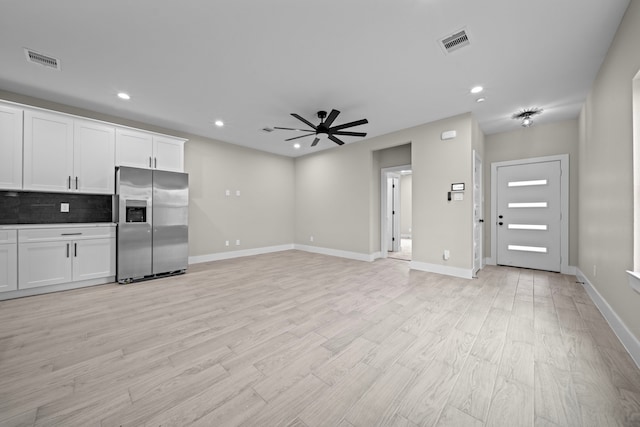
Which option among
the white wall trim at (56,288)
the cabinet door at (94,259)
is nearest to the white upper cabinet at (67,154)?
the cabinet door at (94,259)

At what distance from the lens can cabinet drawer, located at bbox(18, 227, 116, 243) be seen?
129 inches

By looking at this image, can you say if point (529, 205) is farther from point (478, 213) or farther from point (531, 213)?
point (478, 213)

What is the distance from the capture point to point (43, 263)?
337 cm

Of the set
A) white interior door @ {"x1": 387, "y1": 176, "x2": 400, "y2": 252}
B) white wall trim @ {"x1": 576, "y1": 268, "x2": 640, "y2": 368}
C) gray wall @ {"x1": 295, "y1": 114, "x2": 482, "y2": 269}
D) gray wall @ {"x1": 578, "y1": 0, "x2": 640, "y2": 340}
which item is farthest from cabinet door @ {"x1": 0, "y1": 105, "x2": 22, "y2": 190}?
white interior door @ {"x1": 387, "y1": 176, "x2": 400, "y2": 252}

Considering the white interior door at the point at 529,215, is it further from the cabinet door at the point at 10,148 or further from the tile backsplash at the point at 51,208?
the cabinet door at the point at 10,148

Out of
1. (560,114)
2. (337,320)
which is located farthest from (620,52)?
(337,320)

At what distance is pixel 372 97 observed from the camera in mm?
3623

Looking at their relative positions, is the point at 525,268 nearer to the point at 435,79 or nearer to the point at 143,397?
the point at 435,79

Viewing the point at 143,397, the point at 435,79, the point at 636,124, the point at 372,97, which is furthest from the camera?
the point at 372,97

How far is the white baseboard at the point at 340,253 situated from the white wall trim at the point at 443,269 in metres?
1.06

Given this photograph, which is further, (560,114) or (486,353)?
(560,114)

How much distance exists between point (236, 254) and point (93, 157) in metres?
3.35

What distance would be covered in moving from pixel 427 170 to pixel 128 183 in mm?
5344

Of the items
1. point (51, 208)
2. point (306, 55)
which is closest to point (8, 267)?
point (51, 208)
